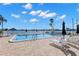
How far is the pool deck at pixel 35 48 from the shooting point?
433 cm

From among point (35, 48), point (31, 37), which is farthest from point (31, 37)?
point (35, 48)

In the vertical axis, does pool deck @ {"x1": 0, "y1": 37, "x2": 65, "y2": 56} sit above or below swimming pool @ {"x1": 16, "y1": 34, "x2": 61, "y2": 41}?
below

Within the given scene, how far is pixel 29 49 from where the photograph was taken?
4395mm

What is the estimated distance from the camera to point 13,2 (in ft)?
14.1

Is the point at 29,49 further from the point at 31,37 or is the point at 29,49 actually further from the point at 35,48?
the point at 31,37

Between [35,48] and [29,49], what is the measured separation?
13cm

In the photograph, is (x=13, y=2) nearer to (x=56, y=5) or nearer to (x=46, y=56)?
(x=56, y=5)

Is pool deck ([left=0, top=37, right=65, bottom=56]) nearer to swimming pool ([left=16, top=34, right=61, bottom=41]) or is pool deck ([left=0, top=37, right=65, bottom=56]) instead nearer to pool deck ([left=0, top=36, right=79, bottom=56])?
pool deck ([left=0, top=36, right=79, bottom=56])

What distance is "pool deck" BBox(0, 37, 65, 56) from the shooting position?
4332 mm

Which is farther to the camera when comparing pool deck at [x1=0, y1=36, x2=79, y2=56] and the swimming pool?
the swimming pool

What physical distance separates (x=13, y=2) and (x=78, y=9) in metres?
1.30

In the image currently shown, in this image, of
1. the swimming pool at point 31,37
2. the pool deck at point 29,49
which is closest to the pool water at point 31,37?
the swimming pool at point 31,37

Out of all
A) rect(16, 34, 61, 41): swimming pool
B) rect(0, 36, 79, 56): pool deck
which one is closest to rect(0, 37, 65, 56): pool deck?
rect(0, 36, 79, 56): pool deck

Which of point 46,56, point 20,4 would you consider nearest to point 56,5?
point 20,4
